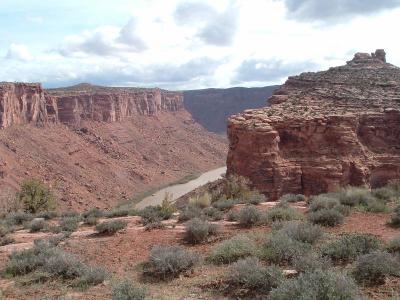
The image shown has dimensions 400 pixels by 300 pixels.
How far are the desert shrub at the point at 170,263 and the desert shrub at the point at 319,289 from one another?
274 cm

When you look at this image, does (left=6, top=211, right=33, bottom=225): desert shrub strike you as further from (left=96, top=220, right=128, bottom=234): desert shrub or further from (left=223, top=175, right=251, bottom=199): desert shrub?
(left=223, top=175, right=251, bottom=199): desert shrub

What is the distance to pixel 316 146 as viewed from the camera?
29500mm

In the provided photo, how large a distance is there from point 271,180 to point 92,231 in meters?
15.6

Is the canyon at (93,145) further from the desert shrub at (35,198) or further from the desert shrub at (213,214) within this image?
the desert shrub at (213,214)

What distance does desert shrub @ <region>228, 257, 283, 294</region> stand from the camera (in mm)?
7275

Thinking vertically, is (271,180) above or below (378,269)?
below

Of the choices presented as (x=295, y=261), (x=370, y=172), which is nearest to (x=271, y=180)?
(x=370, y=172)

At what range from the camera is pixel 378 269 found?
7.16 meters

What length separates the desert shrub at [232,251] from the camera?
9289mm

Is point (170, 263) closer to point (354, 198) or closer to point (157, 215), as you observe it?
point (157, 215)

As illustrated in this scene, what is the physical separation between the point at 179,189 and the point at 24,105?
2389cm

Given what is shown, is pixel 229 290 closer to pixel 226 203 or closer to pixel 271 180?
pixel 226 203

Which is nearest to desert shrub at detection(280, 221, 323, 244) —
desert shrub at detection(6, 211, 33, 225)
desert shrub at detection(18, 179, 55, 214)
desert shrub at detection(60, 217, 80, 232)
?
desert shrub at detection(60, 217, 80, 232)

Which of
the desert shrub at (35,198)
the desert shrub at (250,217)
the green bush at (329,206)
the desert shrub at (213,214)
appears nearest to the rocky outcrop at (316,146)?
the desert shrub at (35,198)
